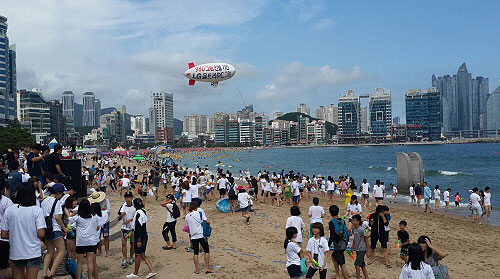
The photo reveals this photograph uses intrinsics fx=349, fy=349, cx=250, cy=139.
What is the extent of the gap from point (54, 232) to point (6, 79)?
93.9 meters

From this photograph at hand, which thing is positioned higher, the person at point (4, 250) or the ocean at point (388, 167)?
the person at point (4, 250)

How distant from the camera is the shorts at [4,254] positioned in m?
4.65

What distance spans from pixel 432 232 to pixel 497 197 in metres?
14.3

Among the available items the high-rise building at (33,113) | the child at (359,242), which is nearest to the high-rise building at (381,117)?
the high-rise building at (33,113)

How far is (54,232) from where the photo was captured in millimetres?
5496

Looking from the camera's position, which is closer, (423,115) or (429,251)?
(429,251)

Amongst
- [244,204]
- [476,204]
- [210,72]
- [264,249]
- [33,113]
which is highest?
[33,113]

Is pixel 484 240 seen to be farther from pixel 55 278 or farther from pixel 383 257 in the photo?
pixel 55 278

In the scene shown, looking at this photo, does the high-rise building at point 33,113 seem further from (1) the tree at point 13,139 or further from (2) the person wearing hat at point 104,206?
(2) the person wearing hat at point 104,206

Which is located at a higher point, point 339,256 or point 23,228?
point 23,228

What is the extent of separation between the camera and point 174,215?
841cm

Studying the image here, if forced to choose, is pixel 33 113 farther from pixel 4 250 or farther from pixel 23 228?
pixel 23 228

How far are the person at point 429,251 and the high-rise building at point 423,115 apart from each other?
197 m

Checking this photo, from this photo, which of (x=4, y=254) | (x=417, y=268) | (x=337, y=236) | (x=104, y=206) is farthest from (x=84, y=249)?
(x=417, y=268)
